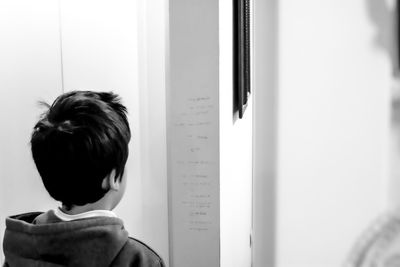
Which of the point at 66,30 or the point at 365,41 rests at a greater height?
the point at 66,30

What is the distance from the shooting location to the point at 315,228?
0.27 meters

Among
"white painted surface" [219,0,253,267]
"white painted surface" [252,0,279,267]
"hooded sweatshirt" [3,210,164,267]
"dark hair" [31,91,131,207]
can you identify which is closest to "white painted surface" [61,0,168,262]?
"white painted surface" [219,0,253,267]

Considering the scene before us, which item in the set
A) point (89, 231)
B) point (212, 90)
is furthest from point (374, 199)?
point (212, 90)

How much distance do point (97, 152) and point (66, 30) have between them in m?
1.00

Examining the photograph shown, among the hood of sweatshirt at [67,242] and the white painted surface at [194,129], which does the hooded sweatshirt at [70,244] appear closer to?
the hood of sweatshirt at [67,242]

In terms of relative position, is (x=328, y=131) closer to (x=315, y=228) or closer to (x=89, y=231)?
(x=315, y=228)

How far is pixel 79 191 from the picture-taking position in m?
0.95

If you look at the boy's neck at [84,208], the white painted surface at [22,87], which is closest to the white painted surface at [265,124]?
the boy's neck at [84,208]

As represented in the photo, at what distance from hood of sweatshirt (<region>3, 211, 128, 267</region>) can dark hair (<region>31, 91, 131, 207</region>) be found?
97 millimetres

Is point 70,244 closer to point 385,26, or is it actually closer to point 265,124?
point 265,124

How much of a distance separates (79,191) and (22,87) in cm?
87

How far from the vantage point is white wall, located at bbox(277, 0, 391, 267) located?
0.23 m

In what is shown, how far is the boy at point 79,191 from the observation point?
852mm

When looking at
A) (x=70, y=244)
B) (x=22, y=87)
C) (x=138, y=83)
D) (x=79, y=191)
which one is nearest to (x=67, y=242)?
(x=70, y=244)
